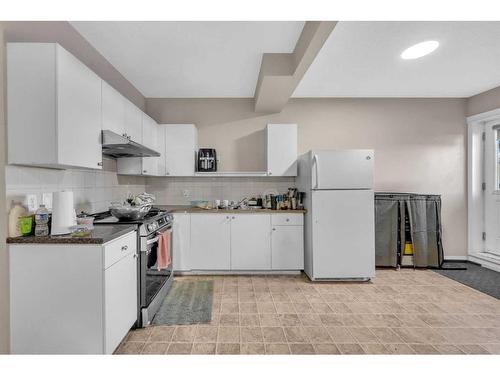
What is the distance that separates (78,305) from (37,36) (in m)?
1.91

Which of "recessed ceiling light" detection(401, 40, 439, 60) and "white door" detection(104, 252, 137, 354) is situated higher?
"recessed ceiling light" detection(401, 40, 439, 60)

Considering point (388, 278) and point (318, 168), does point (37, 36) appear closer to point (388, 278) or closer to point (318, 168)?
point (318, 168)

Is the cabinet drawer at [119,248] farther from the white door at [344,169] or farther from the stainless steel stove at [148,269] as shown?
the white door at [344,169]

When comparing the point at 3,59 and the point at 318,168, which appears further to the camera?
the point at 318,168

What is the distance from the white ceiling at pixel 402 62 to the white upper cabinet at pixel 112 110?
204cm

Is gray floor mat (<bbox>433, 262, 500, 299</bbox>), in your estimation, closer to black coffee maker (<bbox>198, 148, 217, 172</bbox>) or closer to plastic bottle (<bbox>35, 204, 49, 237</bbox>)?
black coffee maker (<bbox>198, 148, 217, 172</bbox>)

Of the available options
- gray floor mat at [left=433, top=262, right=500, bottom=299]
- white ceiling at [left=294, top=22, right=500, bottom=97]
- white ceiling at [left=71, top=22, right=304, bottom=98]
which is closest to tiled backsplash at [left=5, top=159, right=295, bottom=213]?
white ceiling at [left=71, top=22, right=304, bottom=98]

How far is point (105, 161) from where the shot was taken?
10.1ft

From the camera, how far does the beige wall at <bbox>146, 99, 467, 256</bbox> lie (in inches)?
168

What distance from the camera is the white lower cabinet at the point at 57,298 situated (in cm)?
170

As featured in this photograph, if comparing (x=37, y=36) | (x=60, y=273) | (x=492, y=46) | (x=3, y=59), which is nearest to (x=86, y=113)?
(x=3, y=59)

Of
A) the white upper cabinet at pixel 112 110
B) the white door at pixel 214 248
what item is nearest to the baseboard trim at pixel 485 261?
the white door at pixel 214 248

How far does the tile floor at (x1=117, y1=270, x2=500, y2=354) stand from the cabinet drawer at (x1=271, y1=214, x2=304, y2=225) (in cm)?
77

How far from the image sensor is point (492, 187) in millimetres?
4109
